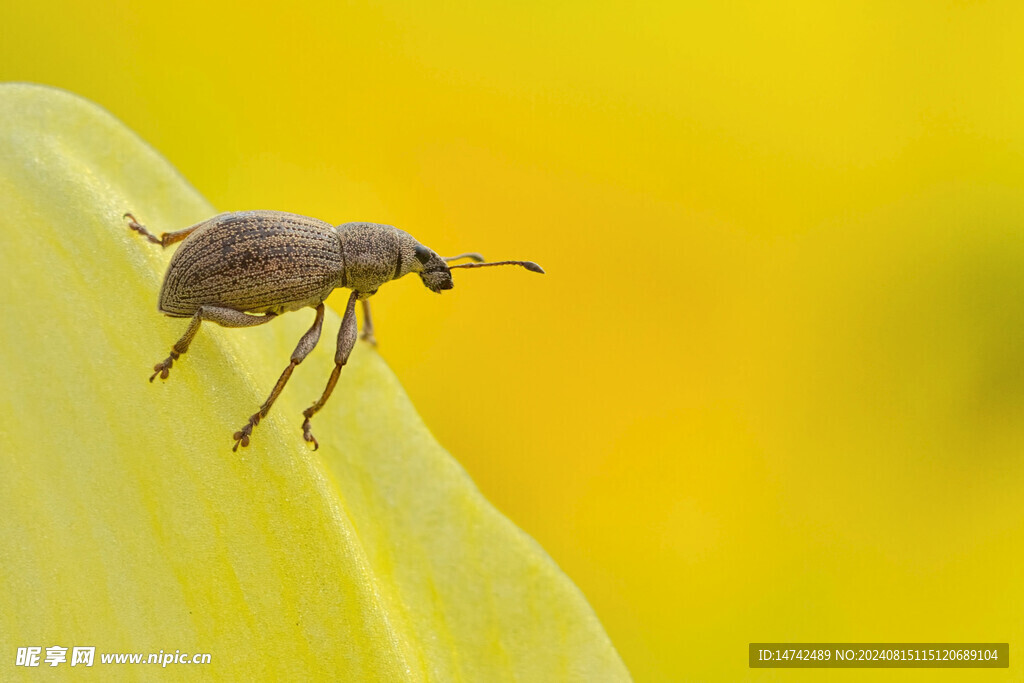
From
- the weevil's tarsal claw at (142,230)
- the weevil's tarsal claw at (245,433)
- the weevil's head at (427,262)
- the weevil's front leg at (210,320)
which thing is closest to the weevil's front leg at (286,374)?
the weevil's tarsal claw at (245,433)

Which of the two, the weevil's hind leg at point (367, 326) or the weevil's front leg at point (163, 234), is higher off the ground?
the weevil's front leg at point (163, 234)

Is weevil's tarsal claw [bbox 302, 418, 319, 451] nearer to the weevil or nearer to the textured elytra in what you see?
the weevil

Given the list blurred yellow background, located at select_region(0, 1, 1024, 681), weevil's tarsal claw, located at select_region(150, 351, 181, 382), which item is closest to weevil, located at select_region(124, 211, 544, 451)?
weevil's tarsal claw, located at select_region(150, 351, 181, 382)

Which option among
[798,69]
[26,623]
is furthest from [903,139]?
[26,623]

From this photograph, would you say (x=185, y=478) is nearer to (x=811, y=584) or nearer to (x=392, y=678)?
(x=392, y=678)

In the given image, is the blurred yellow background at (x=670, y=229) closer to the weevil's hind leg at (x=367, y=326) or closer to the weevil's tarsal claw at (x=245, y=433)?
the weevil's hind leg at (x=367, y=326)
